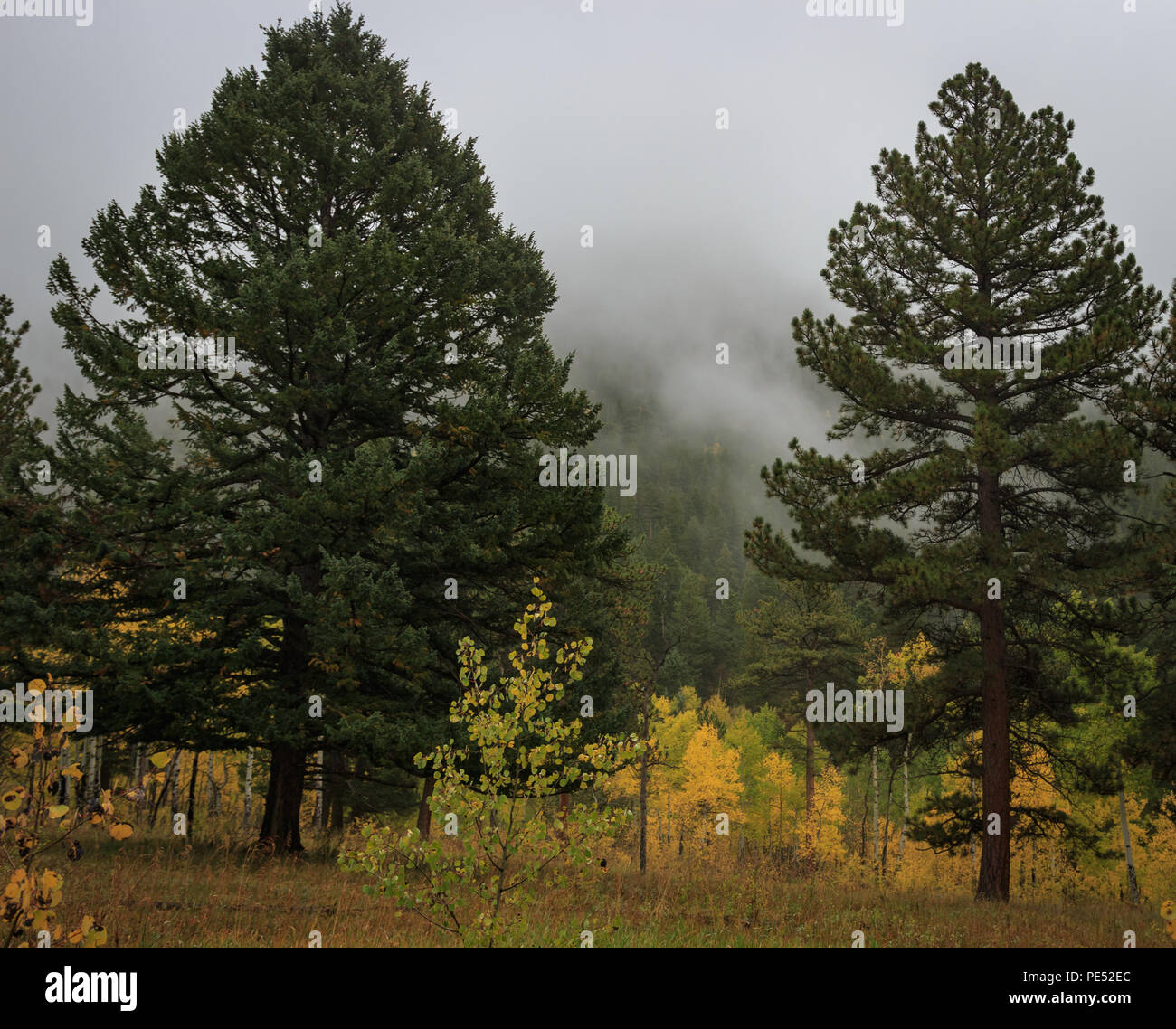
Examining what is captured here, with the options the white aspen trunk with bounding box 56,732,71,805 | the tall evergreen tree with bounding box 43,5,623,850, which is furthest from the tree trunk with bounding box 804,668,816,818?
the white aspen trunk with bounding box 56,732,71,805

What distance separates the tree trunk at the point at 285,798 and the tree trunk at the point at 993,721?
37.7ft

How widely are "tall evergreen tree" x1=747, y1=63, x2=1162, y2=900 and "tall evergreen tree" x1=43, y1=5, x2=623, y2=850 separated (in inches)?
195

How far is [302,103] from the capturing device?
1291 cm

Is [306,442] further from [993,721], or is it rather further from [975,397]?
[993,721]

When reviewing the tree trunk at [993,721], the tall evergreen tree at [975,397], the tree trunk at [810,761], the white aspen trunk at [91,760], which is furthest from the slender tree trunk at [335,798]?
the tree trunk at [810,761]

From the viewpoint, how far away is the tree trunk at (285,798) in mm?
11641

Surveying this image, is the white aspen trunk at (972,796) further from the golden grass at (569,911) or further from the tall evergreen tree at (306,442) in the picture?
the tall evergreen tree at (306,442)

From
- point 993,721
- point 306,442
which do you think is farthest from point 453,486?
point 993,721

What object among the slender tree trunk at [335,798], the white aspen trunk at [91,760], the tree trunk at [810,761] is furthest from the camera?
the tree trunk at [810,761]

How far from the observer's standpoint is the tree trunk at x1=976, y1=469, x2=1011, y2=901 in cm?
1251

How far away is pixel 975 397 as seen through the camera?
13.6 metres

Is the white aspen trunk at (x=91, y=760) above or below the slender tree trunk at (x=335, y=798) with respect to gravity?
above
